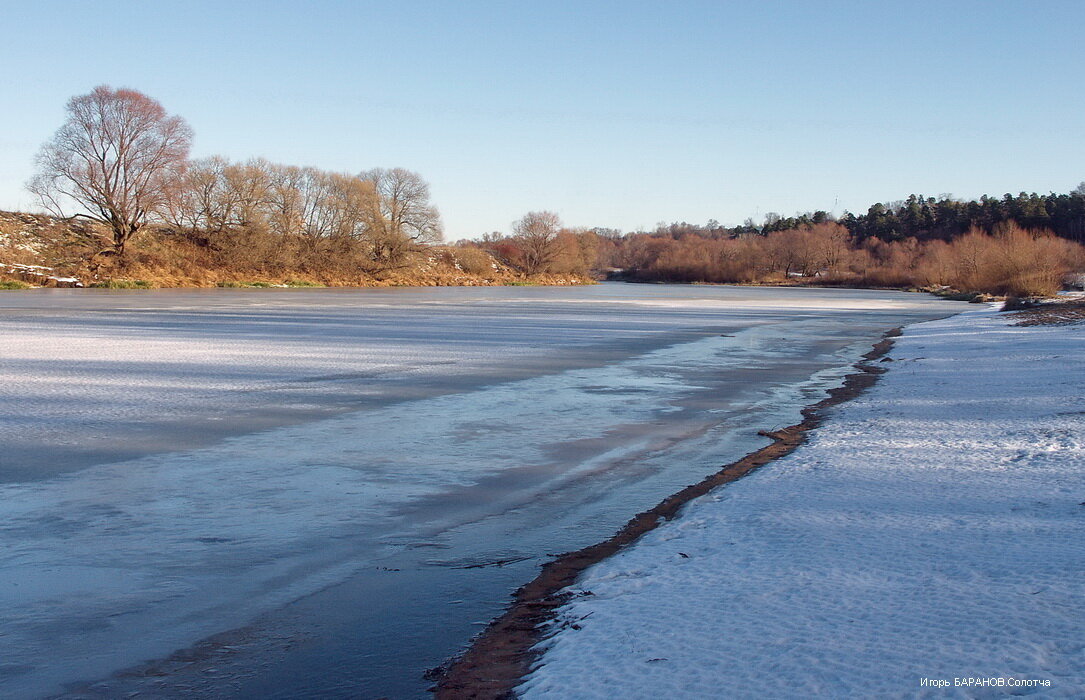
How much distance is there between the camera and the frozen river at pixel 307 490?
3480 millimetres

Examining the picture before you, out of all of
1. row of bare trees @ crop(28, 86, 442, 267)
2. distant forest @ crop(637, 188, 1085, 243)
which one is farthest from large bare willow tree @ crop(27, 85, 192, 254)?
distant forest @ crop(637, 188, 1085, 243)

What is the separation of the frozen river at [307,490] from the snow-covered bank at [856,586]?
0.65 m

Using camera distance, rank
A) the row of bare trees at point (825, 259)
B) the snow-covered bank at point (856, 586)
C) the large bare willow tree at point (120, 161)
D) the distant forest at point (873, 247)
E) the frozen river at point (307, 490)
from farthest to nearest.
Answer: the distant forest at point (873, 247) < the row of bare trees at point (825, 259) < the large bare willow tree at point (120, 161) < the frozen river at point (307, 490) < the snow-covered bank at point (856, 586)

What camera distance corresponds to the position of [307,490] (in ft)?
19.4

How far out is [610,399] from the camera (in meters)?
10.3

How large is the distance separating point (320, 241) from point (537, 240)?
34964mm

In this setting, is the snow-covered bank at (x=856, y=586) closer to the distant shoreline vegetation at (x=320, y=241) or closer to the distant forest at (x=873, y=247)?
the distant shoreline vegetation at (x=320, y=241)

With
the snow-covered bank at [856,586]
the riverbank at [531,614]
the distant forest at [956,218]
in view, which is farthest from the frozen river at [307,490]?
the distant forest at [956,218]

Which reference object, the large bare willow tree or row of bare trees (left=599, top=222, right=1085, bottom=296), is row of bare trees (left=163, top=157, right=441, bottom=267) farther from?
row of bare trees (left=599, top=222, right=1085, bottom=296)

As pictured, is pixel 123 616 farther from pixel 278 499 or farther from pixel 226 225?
pixel 226 225

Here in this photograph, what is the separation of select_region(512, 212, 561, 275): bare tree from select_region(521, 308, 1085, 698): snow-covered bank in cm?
8354

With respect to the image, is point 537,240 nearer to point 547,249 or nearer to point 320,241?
point 547,249

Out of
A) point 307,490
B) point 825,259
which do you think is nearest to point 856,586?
point 307,490

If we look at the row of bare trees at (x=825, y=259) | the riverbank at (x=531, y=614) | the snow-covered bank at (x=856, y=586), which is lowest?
the riverbank at (x=531, y=614)
